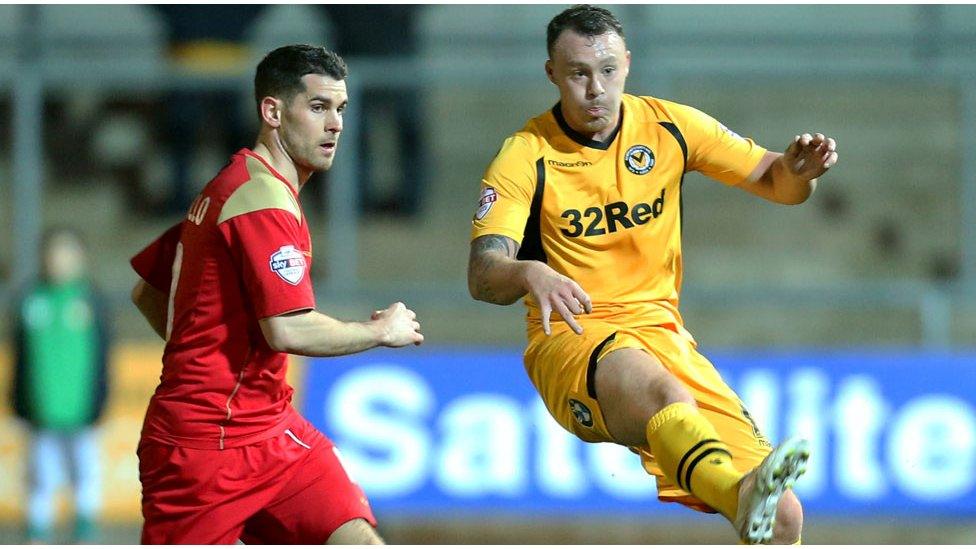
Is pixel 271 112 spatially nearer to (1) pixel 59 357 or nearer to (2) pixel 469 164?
(1) pixel 59 357

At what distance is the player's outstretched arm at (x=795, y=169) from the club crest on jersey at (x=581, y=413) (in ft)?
3.70

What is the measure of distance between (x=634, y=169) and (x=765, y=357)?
4753 millimetres

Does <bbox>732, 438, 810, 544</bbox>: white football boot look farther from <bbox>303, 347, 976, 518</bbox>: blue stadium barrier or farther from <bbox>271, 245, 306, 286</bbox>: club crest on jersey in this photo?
<bbox>303, 347, 976, 518</bbox>: blue stadium barrier

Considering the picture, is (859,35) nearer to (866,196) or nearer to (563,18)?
(866,196)

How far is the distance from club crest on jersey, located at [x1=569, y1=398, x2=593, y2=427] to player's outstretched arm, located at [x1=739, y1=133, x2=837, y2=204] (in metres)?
1.13

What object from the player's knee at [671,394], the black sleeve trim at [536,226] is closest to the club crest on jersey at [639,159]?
the black sleeve trim at [536,226]

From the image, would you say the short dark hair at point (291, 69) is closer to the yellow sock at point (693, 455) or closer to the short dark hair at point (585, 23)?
the short dark hair at point (585, 23)

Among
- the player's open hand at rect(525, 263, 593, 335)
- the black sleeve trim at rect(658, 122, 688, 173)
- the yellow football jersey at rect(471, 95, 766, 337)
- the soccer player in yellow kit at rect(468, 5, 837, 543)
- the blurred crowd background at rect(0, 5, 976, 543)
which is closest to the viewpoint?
the player's open hand at rect(525, 263, 593, 335)

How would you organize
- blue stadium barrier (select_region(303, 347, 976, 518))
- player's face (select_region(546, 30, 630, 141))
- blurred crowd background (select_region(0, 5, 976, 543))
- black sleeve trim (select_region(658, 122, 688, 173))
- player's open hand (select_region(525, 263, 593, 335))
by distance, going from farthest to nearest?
blurred crowd background (select_region(0, 5, 976, 543)) < blue stadium barrier (select_region(303, 347, 976, 518)) < black sleeve trim (select_region(658, 122, 688, 173)) < player's face (select_region(546, 30, 630, 141)) < player's open hand (select_region(525, 263, 593, 335))

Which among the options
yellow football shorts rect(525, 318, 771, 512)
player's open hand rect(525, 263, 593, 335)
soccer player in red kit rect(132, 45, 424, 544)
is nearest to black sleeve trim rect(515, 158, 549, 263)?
yellow football shorts rect(525, 318, 771, 512)

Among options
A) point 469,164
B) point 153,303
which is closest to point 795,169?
point 153,303

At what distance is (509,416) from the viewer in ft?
33.8

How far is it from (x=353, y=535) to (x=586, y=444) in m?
5.01

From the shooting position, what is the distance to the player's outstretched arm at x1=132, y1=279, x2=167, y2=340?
226 inches
